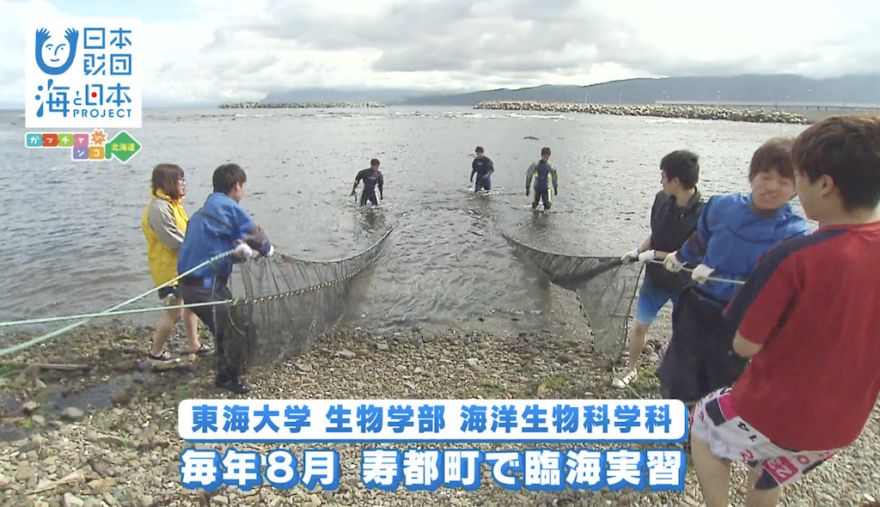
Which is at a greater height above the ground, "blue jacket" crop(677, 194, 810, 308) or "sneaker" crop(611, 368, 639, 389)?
"blue jacket" crop(677, 194, 810, 308)

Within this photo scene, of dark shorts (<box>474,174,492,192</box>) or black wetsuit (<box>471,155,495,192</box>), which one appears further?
dark shorts (<box>474,174,492,192</box>)

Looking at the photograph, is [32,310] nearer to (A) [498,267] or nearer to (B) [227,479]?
(B) [227,479]

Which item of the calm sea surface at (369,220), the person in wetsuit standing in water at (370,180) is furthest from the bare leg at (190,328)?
the person in wetsuit standing in water at (370,180)

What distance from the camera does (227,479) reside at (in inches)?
144

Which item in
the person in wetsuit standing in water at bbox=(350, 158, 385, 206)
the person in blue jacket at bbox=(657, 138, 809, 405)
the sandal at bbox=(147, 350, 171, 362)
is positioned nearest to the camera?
the person in blue jacket at bbox=(657, 138, 809, 405)

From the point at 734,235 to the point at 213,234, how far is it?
4135 millimetres

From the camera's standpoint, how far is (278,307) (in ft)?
17.5

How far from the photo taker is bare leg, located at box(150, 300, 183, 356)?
5326mm

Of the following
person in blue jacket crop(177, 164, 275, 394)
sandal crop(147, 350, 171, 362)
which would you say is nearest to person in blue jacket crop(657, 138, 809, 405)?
person in blue jacket crop(177, 164, 275, 394)

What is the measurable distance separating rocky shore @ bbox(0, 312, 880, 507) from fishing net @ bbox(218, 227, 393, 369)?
25 centimetres

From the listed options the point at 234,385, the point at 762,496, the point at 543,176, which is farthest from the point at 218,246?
the point at 543,176

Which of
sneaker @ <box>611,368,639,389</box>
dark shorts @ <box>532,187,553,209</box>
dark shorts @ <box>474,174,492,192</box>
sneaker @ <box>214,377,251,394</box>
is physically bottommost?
sneaker @ <box>214,377,251,394</box>

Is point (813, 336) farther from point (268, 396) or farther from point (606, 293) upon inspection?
point (268, 396)
